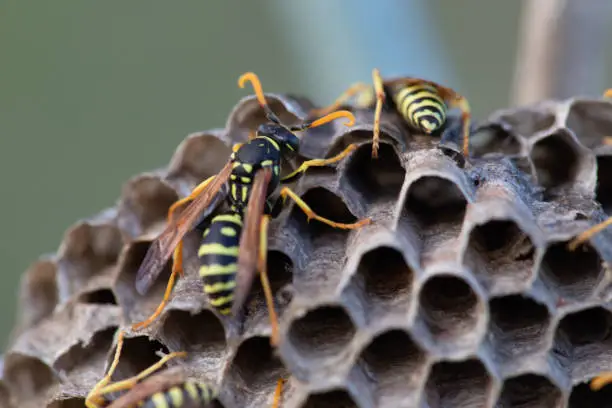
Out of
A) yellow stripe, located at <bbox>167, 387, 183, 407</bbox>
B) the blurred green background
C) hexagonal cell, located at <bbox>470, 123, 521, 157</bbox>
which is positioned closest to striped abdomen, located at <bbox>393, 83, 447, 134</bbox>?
hexagonal cell, located at <bbox>470, 123, 521, 157</bbox>

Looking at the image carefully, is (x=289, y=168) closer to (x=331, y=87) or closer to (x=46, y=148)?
(x=331, y=87)

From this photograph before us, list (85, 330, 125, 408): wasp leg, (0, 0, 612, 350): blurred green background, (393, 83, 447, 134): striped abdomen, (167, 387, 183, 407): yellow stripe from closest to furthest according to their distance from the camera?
(167, 387, 183, 407): yellow stripe < (85, 330, 125, 408): wasp leg < (393, 83, 447, 134): striped abdomen < (0, 0, 612, 350): blurred green background

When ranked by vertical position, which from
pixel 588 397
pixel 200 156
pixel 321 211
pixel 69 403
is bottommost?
pixel 588 397

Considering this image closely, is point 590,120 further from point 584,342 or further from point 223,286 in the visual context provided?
point 223,286

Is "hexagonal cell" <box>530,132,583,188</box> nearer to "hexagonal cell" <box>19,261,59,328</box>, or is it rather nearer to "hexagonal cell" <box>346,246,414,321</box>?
"hexagonal cell" <box>346,246,414,321</box>

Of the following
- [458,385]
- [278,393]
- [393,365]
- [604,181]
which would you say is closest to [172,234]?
[278,393]

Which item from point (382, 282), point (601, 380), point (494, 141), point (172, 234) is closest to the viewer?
point (601, 380)

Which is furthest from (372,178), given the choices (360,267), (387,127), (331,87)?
(331,87)

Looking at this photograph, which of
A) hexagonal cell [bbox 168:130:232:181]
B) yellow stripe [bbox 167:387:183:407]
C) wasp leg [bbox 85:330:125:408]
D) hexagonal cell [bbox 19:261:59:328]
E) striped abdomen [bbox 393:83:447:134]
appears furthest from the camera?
hexagonal cell [bbox 19:261:59:328]
